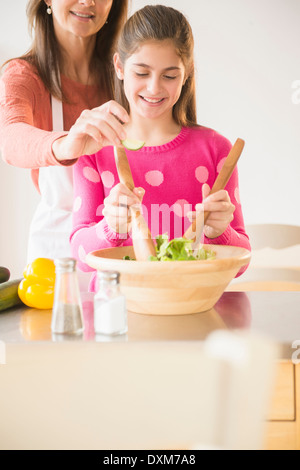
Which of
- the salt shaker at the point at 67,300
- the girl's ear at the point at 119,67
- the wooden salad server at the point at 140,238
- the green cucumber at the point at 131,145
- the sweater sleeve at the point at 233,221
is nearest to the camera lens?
the salt shaker at the point at 67,300

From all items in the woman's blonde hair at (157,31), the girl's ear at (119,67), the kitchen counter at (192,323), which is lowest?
the kitchen counter at (192,323)

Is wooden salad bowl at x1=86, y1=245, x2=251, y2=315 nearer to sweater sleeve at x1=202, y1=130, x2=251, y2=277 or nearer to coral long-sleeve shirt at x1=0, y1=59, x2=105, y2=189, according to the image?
sweater sleeve at x1=202, y1=130, x2=251, y2=277

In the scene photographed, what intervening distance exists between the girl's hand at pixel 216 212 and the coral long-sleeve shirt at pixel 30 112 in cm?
36

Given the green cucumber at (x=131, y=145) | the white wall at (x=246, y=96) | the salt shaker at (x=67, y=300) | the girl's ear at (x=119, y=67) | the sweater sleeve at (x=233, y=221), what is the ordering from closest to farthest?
the salt shaker at (x=67, y=300)
the green cucumber at (x=131, y=145)
the sweater sleeve at (x=233, y=221)
the girl's ear at (x=119, y=67)
the white wall at (x=246, y=96)

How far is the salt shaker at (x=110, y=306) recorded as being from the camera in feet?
2.86

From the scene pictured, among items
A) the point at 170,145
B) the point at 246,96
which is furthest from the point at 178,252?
the point at 246,96

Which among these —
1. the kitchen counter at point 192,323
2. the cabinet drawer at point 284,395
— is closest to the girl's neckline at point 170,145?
the kitchen counter at point 192,323

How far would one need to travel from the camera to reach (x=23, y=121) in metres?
1.46

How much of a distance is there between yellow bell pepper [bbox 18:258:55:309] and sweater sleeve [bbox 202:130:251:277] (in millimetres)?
380

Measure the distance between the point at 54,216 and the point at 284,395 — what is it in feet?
3.67

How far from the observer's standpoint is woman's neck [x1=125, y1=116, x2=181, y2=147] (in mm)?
1507

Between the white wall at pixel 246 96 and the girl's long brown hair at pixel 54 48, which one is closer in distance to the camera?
the girl's long brown hair at pixel 54 48

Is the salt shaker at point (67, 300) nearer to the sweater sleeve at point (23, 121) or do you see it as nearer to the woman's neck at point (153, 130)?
the sweater sleeve at point (23, 121)

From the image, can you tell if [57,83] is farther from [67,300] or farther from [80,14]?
[67,300]
